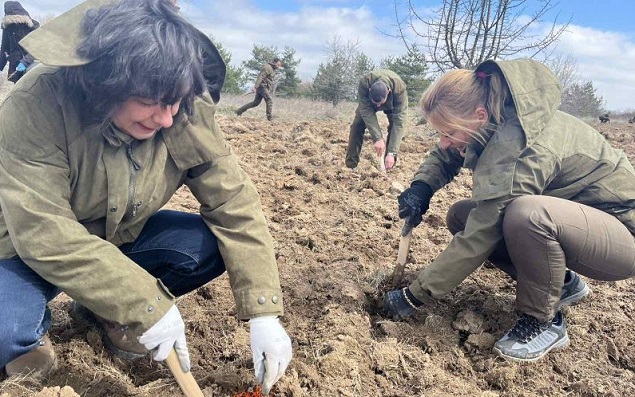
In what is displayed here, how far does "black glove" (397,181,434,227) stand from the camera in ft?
9.29

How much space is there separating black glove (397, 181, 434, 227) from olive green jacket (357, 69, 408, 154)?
340 centimetres

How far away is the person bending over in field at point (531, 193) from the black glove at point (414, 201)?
0.48 metres

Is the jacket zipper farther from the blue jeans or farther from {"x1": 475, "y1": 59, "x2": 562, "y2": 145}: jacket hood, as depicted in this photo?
{"x1": 475, "y1": 59, "x2": 562, "y2": 145}: jacket hood

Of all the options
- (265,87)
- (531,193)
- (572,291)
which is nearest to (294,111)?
(265,87)

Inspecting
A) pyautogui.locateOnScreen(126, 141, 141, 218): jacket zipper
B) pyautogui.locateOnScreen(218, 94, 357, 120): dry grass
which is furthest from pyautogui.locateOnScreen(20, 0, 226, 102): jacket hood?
pyautogui.locateOnScreen(218, 94, 357, 120): dry grass

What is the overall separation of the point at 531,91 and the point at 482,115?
0.71ft

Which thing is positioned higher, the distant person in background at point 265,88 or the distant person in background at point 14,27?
the distant person in background at point 14,27

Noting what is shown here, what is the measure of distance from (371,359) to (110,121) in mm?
1427

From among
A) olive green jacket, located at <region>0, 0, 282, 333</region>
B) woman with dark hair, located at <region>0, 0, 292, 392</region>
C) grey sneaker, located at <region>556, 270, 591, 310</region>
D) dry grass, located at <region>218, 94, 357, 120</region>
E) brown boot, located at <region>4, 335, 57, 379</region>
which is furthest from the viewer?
dry grass, located at <region>218, 94, 357, 120</region>

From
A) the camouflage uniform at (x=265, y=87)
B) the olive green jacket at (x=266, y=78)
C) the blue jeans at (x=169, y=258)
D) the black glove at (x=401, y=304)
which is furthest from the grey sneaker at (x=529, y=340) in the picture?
the olive green jacket at (x=266, y=78)

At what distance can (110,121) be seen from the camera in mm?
1621

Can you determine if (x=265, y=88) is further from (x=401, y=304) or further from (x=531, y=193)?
(x=531, y=193)

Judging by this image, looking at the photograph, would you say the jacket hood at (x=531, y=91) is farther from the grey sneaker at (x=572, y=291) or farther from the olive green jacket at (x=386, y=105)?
the olive green jacket at (x=386, y=105)

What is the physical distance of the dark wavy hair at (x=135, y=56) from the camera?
1445 mm
